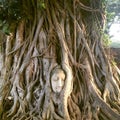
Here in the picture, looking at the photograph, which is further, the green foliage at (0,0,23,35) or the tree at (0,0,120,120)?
the green foliage at (0,0,23,35)

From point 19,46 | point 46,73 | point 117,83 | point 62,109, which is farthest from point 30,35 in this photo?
point 117,83

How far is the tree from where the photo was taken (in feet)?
11.4

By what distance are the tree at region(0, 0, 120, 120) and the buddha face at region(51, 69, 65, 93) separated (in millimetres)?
12

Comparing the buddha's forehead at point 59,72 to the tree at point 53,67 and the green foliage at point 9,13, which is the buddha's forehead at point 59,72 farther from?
the green foliage at point 9,13

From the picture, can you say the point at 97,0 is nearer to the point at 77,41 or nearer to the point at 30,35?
the point at 77,41

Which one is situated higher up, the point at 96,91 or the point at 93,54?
the point at 93,54

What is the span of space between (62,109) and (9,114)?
2.15 feet

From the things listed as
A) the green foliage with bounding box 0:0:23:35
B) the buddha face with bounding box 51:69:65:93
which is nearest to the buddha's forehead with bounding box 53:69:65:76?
the buddha face with bounding box 51:69:65:93

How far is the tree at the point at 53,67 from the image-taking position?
3.46m

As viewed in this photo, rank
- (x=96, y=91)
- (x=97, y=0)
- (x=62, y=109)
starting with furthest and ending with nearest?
(x=97, y=0), (x=96, y=91), (x=62, y=109)

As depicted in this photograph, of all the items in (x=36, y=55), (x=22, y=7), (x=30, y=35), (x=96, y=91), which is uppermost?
(x=22, y=7)

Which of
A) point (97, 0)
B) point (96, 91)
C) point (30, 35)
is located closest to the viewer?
point (96, 91)

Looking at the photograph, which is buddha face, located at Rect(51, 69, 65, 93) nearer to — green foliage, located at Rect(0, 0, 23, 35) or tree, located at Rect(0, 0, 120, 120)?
tree, located at Rect(0, 0, 120, 120)

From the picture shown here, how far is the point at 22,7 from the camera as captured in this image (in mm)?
3846
